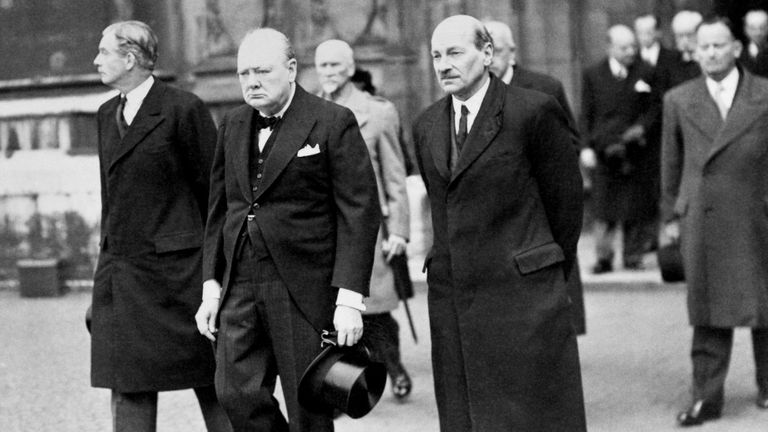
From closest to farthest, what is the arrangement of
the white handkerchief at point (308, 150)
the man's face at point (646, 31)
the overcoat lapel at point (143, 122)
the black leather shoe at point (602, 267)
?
the white handkerchief at point (308, 150)
the overcoat lapel at point (143, 122)
the black leather shoe at point (602, 267)
the man's face at point (646, 31)

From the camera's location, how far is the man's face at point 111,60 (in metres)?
6.77

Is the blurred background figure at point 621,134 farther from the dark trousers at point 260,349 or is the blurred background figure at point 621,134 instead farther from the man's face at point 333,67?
the dark trousers at point 260,349

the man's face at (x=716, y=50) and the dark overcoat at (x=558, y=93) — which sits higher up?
the man's face at (x=716, y=50)

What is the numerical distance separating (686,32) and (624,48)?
0.54 metres

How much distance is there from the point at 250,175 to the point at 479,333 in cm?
99

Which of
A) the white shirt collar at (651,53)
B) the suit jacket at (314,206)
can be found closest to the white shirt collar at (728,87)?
the suit jacket at (314,206)

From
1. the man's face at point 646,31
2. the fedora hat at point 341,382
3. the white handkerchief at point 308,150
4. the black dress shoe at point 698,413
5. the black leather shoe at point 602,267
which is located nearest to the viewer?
the fedora hat at point 341,382

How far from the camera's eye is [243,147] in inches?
234

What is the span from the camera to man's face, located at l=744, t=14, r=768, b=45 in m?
14.0

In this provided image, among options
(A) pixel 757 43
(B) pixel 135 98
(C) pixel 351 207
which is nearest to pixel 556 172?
(C) pixel 351 207

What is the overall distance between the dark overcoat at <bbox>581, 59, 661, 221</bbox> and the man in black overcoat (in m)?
7.85

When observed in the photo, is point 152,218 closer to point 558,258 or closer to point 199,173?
point 199,173

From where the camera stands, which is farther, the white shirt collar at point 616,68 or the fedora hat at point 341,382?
the white shirt collar at point 616,68

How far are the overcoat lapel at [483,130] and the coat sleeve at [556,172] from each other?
13 centimetres
